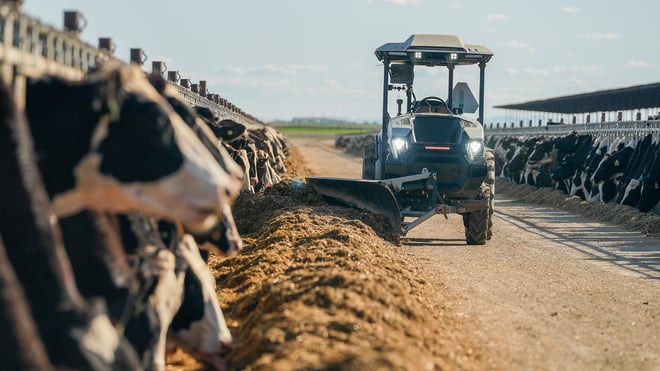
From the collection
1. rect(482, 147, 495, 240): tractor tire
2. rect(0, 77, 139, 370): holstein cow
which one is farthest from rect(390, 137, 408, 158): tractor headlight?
rect(0, 77, 139, 370): holstein cow

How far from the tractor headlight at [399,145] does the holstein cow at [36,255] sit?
1215 centimetres

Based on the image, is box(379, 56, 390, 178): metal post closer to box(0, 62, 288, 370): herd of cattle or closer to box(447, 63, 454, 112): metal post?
box(447, 63, 454, 112): metal post

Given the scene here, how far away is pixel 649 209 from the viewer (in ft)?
69.0

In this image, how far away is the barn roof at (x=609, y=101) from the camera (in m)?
35.4

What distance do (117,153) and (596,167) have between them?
2289cm

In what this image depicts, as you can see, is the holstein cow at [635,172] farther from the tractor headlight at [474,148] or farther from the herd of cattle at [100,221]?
the herd of cattle at [100,221]

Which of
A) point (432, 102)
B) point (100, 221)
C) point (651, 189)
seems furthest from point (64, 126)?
point (651, 189)

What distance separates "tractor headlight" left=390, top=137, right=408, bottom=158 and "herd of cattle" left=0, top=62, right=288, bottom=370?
10042mm

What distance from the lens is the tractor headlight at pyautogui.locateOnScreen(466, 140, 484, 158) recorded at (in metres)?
16.3

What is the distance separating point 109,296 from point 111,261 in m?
0.23

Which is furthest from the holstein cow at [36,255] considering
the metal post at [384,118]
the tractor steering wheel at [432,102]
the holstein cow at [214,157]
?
the tractor steering wheel at [432,102]

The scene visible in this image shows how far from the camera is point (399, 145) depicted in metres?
16.5

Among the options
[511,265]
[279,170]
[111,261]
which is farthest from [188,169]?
[279,170]

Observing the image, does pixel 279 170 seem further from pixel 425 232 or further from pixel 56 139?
pixel 56 139
